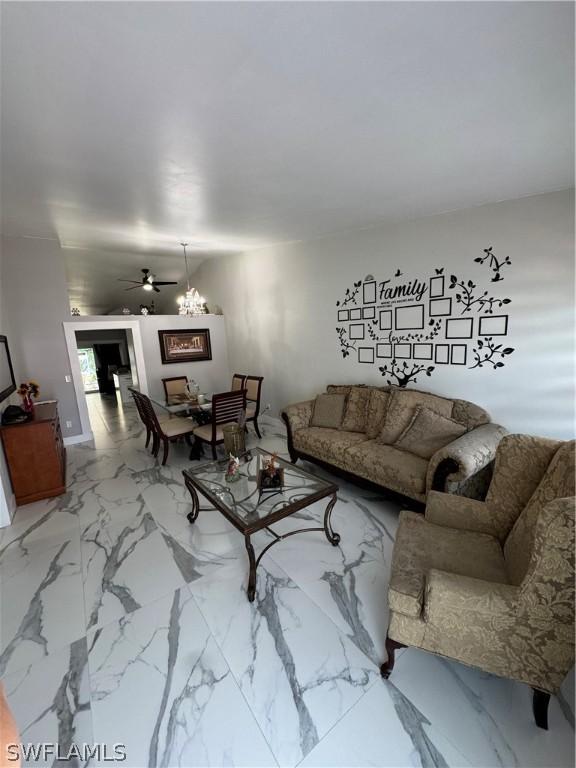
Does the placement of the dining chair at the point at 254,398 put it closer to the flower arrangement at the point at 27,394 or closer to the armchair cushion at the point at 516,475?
the flower arrangement at the point at 27,394

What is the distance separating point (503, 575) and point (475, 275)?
2.42 meters

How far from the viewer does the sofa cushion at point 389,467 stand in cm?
240

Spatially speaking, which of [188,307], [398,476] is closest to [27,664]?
[398,476]

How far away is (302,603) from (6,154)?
3.16m

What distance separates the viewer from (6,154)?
1.77m

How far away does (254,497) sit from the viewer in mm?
Answer: 2158

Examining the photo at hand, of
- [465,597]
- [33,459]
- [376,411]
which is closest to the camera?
[465,597]

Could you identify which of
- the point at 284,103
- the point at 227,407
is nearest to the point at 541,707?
the point at 284,103

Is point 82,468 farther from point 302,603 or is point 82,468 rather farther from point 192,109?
point 192,109

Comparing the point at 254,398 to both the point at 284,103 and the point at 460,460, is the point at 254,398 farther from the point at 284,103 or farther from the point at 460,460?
the point at 284,103

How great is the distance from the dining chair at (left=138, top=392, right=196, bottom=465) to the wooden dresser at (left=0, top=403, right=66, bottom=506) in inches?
37.5

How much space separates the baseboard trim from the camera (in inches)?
183

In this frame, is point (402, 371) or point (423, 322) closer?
point (423, 322)

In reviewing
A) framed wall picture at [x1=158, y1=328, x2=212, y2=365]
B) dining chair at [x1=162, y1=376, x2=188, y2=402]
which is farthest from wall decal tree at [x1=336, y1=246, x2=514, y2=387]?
framed wall picture at [x1=158, y1=328, x2=212, y2=365]
